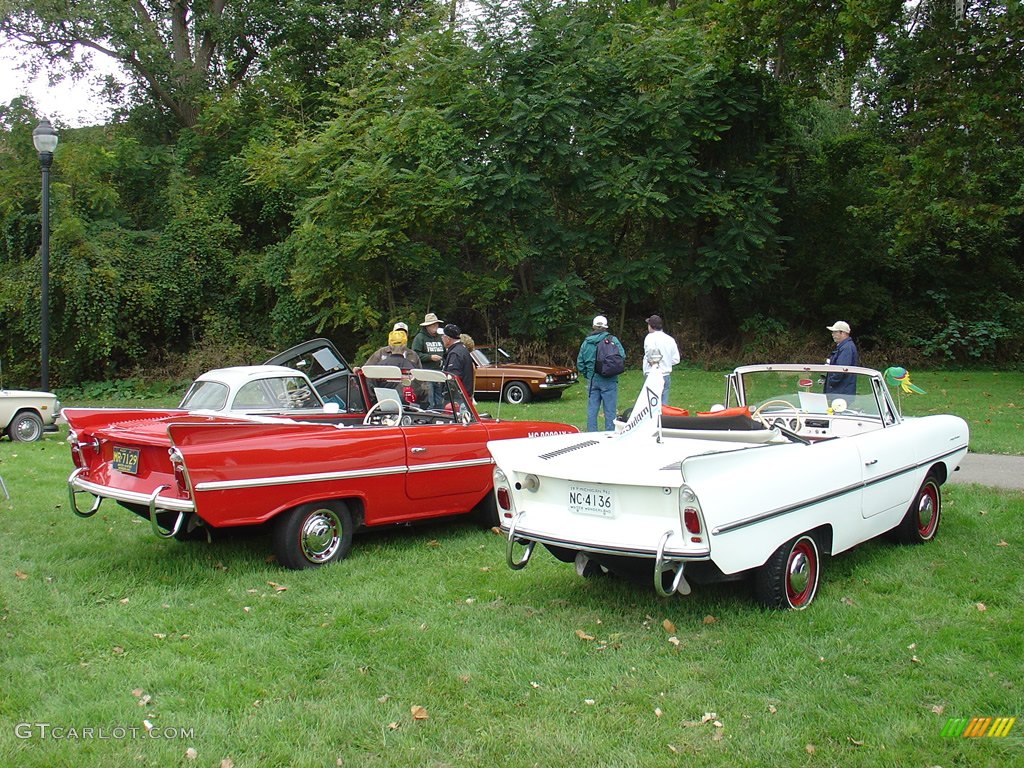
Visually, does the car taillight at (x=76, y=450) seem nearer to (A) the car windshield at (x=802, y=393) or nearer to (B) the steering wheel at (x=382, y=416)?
(B) the steering wheel at (x=382, y=416)

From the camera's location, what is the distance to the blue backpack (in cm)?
1145

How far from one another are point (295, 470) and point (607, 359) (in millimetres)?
5891

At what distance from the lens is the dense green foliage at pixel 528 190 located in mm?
21344

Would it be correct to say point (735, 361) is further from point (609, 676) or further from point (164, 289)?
point (609, 676)

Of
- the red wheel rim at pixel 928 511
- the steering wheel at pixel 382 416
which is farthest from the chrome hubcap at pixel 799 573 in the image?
the steering wheel at pixel 382 416

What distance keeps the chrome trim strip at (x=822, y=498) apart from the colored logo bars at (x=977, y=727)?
1357mm

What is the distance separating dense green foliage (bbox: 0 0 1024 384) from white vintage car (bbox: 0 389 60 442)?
27.0 feet

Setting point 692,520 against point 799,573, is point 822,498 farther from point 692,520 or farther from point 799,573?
point 692,520

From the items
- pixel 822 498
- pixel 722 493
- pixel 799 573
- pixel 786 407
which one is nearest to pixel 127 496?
pixel 722 493

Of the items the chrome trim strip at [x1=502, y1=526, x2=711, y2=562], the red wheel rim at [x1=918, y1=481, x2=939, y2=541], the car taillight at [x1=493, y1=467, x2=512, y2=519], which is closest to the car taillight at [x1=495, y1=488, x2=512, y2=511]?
the car taillight at [x1=493, y1=467, x2=512, y2=519]

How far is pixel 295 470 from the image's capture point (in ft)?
20.6

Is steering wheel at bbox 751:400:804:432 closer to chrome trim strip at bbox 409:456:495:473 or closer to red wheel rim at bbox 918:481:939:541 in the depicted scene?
red wheel rim at bbox 918:481:939:541

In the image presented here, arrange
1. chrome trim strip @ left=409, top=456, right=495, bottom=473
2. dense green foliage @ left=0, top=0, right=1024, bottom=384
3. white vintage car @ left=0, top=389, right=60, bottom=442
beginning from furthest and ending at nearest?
1. dense green foliage @ left=0, top=0, right=1024, bottom=384
2. white vintage car @ left=0, top=389, right=60, bottom=442
3. chrome trim strip @ left=409, top=456, right=495, bottom=473

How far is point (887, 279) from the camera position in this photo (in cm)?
2738
